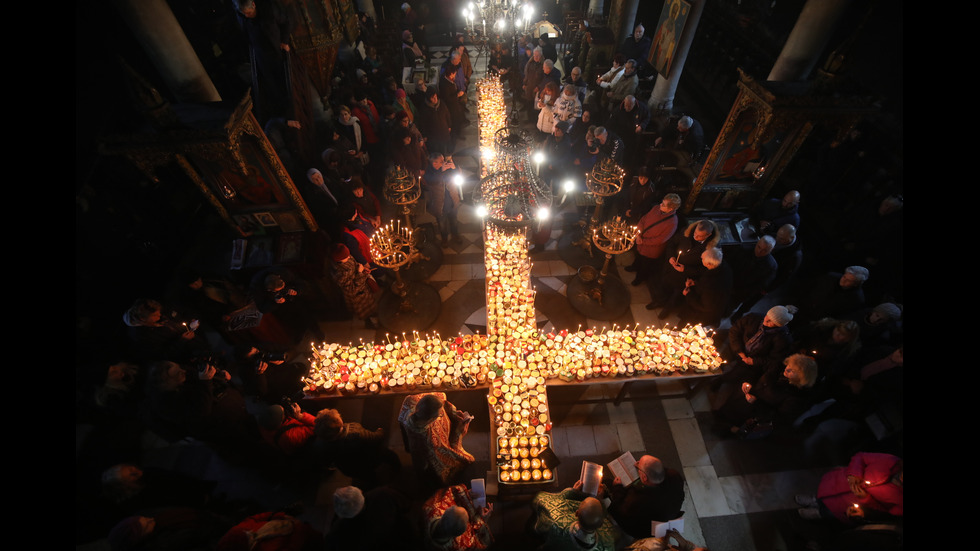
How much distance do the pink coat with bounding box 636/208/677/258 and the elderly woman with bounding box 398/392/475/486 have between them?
4238 millimetres

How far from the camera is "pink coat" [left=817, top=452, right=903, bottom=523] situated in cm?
329

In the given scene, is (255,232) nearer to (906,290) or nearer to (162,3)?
(162,3)

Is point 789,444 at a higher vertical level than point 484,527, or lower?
higher

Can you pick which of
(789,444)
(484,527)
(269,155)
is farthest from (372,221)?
(789,444)

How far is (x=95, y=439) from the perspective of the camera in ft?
14.2

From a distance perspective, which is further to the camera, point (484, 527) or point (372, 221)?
point (372, 221)

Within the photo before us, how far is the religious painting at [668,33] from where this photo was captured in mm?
7432

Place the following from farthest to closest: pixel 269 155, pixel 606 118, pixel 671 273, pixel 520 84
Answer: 1. pixel 520 84
2. pixel 606 118
3. pixel 671 273
4. pixel 269 155

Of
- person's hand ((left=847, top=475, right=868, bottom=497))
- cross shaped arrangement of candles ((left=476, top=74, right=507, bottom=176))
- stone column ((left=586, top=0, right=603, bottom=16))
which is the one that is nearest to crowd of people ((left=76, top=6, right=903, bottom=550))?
person's hand ((left=847, top=475, right=868, bottom=497))

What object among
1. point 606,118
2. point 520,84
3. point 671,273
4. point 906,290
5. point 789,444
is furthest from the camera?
point 520,84

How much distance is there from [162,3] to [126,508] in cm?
664

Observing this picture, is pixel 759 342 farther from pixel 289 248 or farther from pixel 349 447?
pixel 289 248

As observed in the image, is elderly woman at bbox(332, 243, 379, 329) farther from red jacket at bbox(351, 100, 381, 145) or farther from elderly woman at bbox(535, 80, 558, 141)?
elderly woman at bbox(535, 80, 558, 141)

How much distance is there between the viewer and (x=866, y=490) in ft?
11.2
